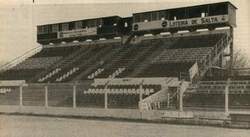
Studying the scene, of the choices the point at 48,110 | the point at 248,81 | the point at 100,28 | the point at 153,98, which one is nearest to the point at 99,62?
the point at 48,110

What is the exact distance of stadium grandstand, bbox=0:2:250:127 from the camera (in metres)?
14.1

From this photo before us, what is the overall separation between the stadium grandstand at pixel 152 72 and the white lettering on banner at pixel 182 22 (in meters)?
0.04

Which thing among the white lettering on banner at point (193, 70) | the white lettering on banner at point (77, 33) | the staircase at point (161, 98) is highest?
the white lettering on banner at point (77, 33)

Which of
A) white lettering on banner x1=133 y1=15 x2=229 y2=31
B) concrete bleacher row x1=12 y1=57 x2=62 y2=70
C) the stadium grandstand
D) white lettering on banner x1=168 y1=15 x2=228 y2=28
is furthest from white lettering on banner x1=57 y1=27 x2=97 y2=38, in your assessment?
concrete bleacher row x1=12 y1=57 x2=62 y2=70

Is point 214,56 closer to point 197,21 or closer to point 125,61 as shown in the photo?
point 125,61

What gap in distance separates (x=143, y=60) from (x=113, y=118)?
3.88m

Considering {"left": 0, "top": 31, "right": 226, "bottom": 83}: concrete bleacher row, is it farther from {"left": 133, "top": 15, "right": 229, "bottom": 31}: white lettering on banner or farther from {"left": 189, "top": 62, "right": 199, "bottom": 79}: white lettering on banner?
{"left": 133, "top": 15, "right": 229, "bottom": 31}: white lettering on banner

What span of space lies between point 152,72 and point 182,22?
6309 mm

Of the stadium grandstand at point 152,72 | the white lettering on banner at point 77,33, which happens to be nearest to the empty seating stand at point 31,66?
the stadium grandstand at point 152,72

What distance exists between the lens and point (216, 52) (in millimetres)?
18188

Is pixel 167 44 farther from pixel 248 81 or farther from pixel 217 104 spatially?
pixel 217 104

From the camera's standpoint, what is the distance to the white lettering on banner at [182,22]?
20423 millimetres

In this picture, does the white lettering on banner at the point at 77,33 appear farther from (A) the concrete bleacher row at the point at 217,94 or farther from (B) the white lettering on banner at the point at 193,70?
(A) the concrete bleacher row at the point at 217,94

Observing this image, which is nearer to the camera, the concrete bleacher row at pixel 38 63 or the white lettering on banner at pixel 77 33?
the concrete bleacher row at pixel 38 63
